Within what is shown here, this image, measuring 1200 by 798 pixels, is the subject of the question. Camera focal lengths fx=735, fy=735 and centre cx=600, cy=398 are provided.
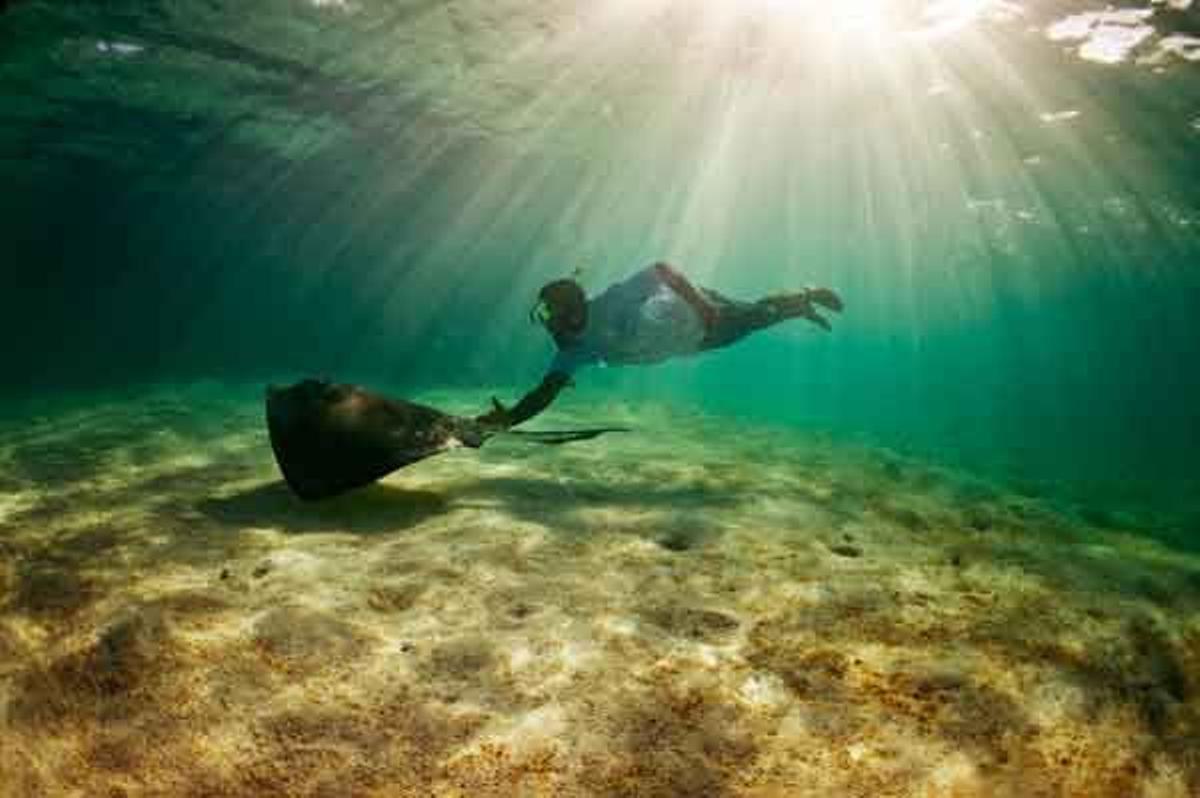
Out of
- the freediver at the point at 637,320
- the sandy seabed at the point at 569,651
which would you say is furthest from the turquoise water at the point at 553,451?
the freediver at the point at 637,320

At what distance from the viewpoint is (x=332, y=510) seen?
21.6 ft

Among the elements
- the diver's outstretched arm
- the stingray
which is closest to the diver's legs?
the diver's outstretched arm

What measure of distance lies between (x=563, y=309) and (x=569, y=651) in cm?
452

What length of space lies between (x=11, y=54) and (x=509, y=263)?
3951cm

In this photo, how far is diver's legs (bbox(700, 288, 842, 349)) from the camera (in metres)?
9.02

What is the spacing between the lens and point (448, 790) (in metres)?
3.00

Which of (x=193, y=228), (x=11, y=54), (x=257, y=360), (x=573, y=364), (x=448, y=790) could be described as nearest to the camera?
(x=448, y=790)

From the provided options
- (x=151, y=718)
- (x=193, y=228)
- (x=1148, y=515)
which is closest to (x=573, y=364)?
(x=151, y=718)

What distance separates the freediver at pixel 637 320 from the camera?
7957 millimetres

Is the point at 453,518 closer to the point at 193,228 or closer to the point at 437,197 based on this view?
the point at 437,197

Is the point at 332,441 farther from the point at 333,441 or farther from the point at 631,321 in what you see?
the point at 631,321

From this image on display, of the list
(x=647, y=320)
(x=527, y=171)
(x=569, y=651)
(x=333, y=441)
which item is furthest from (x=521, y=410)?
(x=527, y=171)

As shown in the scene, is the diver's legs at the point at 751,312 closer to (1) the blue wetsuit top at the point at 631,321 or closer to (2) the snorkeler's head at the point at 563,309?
(1) the blue wetsuit top at the point at 631,321

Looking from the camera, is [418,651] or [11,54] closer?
[418,651]
